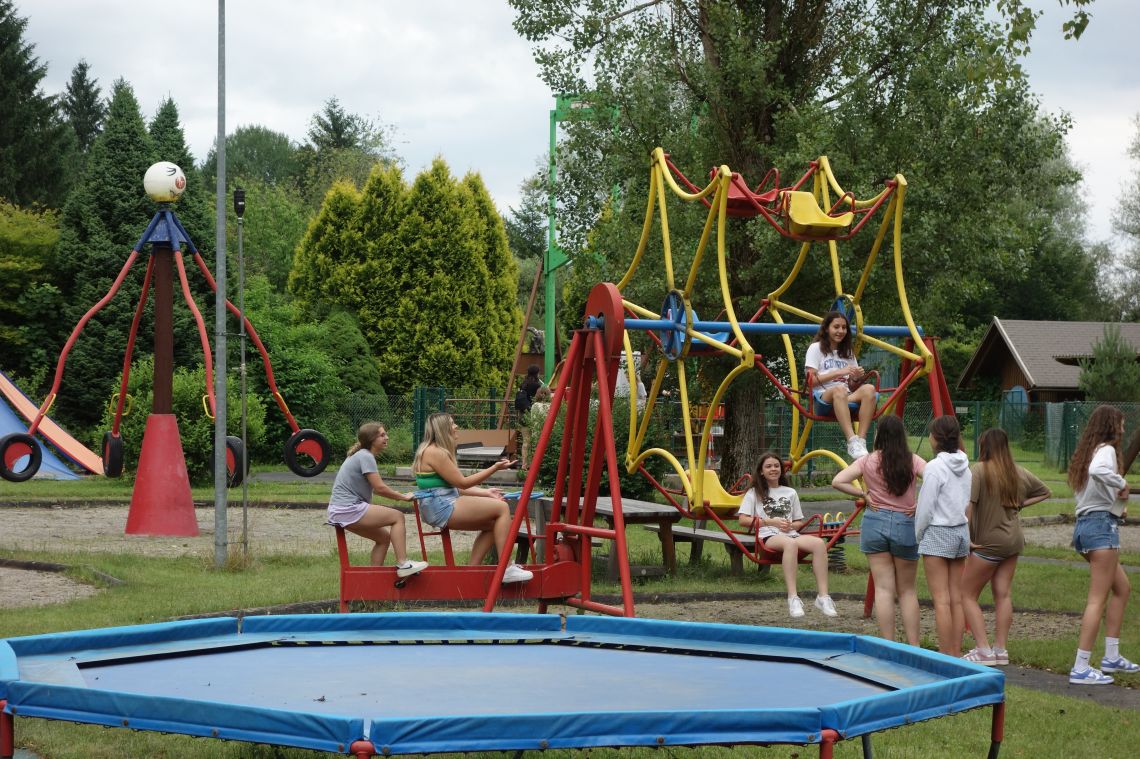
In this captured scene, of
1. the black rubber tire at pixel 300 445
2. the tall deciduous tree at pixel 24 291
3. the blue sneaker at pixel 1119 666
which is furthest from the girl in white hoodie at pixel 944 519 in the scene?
the tall deciduous tree at pixel 24 291

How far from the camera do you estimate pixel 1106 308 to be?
60062 millimetres

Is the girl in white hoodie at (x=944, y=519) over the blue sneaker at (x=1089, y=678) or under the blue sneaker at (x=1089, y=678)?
over

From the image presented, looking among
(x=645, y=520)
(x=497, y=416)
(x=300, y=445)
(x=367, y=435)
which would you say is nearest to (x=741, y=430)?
(x=300, y=445)

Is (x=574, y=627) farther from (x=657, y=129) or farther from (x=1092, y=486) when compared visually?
(x=657, y=129)

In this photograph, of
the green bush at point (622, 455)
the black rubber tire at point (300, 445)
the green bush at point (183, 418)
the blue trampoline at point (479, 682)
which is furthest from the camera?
the green bush at point (183, 418)

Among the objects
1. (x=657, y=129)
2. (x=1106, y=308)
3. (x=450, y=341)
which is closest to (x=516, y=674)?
(x=657, y=129)

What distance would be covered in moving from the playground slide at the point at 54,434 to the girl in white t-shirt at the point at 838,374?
16.6 m

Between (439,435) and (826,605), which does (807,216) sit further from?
(439,435)

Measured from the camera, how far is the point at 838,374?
9.67 meters

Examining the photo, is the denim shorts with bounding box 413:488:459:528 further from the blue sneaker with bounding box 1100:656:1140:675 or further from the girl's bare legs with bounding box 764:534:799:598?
the blue sneaker with bounding box 1100:656:1140:675

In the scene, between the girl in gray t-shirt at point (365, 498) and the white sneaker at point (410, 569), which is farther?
the girl in gray t-shirt at point (365, 498)

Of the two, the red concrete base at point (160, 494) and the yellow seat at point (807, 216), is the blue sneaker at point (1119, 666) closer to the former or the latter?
the yellow seat at point (807, 216)

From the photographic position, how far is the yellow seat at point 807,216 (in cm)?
1004

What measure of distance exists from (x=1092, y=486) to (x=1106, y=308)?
5639 centimetres
